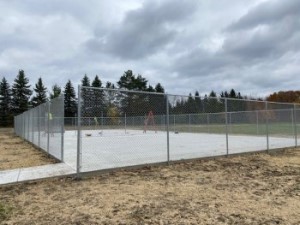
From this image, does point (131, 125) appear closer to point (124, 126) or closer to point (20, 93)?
point (124, 126)

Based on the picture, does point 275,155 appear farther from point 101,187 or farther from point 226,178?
point 101,187

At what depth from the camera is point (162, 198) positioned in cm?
586

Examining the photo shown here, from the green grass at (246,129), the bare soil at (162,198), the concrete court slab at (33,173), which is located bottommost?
the bare soil at (162,198)

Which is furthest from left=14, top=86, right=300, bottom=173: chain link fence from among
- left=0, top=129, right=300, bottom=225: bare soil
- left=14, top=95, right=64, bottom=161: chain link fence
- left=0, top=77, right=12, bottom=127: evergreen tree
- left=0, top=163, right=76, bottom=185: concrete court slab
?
left=0, top=77, right=12, bottom=127: evergreen tree

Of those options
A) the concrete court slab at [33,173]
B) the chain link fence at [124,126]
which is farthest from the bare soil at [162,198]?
the chain link fence at [124,126]

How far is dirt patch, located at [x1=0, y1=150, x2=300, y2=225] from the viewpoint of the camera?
4772mm

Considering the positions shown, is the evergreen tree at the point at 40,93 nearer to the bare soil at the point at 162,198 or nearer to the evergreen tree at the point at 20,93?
the evergreen tree at the point at 20,93

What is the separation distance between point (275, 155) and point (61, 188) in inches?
327

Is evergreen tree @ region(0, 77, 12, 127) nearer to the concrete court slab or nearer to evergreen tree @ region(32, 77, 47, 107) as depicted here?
evergreen tree @ region(32, 77, 47, 107)

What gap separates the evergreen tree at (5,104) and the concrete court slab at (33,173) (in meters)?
57.3

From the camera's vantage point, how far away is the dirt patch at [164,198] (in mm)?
4772

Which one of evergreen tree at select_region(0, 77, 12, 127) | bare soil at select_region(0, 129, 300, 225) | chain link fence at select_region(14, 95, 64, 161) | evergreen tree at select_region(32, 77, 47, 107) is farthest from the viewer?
evergreen tree at select_region(32, 77, 47, 107)

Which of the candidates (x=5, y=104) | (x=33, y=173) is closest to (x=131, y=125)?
(x=33, y=173)

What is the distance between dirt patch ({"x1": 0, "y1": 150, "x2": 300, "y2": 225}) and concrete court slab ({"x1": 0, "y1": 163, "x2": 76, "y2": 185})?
0.44 metres
